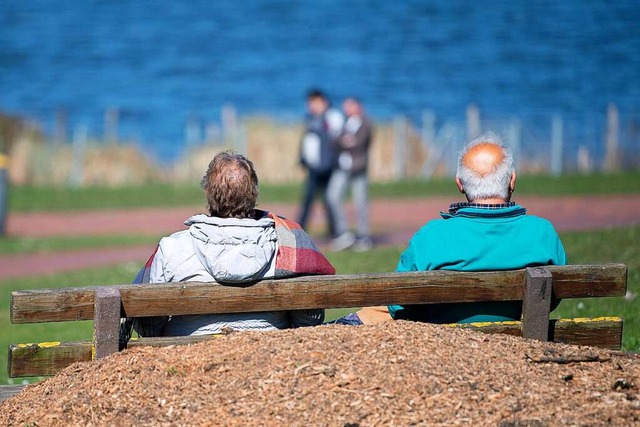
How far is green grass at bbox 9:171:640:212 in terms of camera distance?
21.8 metres

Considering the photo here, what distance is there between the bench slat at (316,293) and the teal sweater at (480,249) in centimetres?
14

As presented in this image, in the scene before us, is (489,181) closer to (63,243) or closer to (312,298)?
(312,298)

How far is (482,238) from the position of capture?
503 cm

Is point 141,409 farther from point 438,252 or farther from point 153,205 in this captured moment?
point 153,205

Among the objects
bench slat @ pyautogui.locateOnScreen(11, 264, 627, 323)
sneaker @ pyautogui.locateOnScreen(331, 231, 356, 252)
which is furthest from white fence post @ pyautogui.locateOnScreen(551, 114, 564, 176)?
bench slat @ pyautogui.locateOnScreen(11, 264, 627, 323)

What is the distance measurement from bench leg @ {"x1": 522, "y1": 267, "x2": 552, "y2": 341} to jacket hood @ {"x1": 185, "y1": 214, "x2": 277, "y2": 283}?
41.9 inches

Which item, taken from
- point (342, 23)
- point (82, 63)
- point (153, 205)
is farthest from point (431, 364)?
point (342, 23)

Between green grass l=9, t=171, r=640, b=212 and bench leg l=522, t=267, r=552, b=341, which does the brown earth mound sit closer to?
bench leg l=522, t=267, r=552, b=341

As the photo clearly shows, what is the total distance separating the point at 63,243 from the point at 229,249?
12606 millimetres

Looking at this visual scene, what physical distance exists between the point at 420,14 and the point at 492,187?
241 feet

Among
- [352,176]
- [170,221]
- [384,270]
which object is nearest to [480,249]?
[384,270]

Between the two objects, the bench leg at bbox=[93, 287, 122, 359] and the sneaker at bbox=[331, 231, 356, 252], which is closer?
the bench leg at bbox=[93, 287, 122, 359]

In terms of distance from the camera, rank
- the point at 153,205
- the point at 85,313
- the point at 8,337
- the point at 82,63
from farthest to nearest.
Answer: the point at 82,63 → the point at 153,205 → the point at 8,337 → the point at 85,313

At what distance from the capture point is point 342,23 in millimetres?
75375
